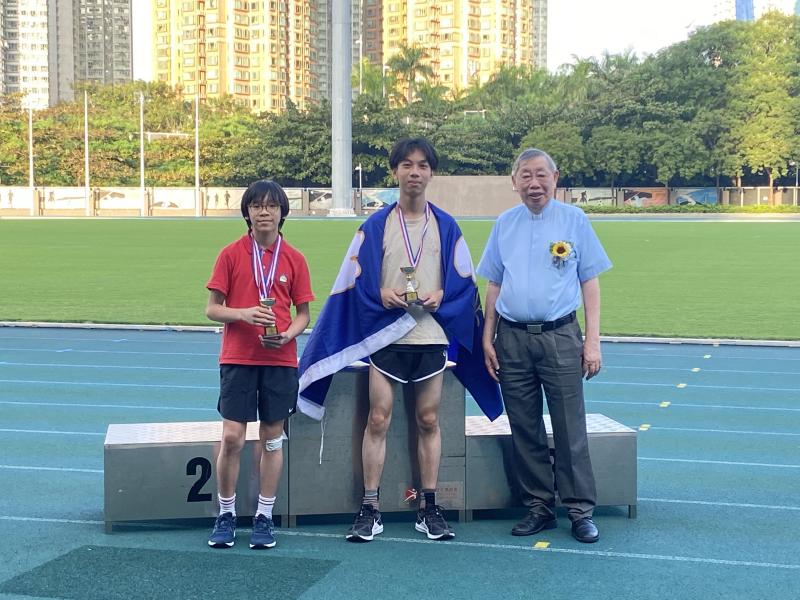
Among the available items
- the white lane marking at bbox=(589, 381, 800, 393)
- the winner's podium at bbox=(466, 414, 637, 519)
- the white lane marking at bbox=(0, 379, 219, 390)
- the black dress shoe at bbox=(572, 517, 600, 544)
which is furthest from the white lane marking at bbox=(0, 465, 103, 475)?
the white lane marking at bbox=(589, 381, 800, 393)

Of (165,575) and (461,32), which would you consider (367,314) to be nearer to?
(165,575)

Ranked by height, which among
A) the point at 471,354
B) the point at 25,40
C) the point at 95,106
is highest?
the point at 25,40

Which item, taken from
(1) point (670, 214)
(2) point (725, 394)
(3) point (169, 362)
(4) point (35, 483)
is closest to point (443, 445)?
(4) point (35, 483)

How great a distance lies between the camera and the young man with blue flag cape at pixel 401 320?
507cm

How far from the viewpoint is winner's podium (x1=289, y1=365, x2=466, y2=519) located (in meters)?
5.32

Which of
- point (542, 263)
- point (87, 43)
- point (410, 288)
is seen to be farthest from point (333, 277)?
point (87, 43)

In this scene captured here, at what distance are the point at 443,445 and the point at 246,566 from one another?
1151 millimetres

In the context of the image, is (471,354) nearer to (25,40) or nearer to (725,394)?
(725,394)

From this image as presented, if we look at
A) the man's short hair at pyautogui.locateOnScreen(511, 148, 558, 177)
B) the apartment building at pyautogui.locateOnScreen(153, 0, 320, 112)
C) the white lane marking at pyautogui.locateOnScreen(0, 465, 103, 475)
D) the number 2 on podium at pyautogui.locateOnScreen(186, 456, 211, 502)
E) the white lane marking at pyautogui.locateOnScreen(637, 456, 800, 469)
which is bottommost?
the white lane marking at pyautogui.locateOnScreen(637, 456, 800, 469)

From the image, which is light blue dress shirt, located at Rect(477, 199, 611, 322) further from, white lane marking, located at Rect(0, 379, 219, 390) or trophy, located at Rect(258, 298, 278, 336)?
white lane marking, located at Rect(0, 379, 219, 390)

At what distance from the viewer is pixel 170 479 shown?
17.3ft

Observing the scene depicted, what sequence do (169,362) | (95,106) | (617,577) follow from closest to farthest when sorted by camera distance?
(617,577)
(169,362)
(95,106)

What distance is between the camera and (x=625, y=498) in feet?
18.2

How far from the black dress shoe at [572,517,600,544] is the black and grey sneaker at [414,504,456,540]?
546mm
